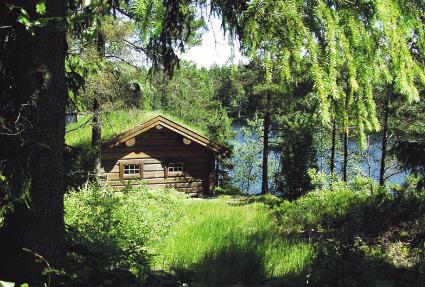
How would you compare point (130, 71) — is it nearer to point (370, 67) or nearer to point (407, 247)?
point (407, 247)

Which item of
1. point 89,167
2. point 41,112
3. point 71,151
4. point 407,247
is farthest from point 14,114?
point 89,167

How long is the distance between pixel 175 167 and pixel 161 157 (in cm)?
115

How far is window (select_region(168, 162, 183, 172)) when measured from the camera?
21.7 m

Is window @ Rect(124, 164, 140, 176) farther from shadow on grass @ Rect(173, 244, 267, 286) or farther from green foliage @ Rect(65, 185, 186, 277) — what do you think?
shadow on grass @ Rect(173, 244, 267, 286)

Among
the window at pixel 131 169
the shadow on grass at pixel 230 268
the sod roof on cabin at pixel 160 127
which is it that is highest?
the sod roof on cabin at pixel 160 127

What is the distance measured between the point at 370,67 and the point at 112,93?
1380cm

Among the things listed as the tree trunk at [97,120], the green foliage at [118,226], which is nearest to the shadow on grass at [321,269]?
the green foliage at [118,226]

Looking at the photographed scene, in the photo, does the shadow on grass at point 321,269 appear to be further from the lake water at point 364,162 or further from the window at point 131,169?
the lake water at point 364,162

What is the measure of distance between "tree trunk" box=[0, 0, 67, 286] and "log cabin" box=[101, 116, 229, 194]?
1608cm

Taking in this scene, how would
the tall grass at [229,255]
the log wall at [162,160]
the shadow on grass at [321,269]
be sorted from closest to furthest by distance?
1. the shadow on grass at [321,269]
2. the tall grass at [229,255]
3. the log wall at [162,160]

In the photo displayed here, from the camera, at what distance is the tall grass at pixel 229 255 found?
5.63 meters

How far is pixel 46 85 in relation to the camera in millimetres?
3150

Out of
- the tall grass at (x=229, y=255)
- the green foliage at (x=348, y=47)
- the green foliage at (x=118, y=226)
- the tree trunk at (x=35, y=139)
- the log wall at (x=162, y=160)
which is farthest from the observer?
the log wall at (x=162, y=160)

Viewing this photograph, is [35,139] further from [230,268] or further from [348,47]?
[230,268]
